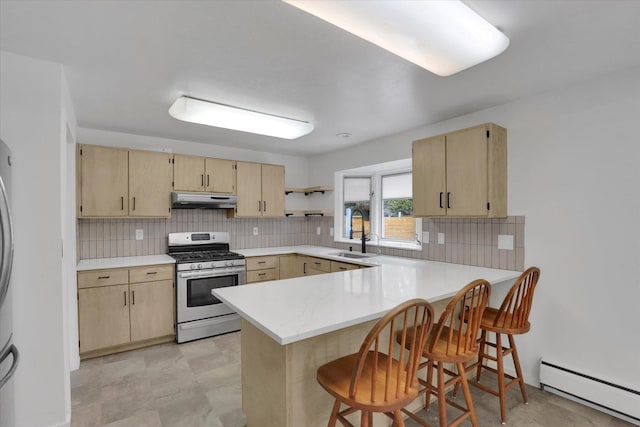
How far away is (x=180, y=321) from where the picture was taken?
3365mm

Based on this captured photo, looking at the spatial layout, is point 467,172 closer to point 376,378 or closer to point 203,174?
point 376,378

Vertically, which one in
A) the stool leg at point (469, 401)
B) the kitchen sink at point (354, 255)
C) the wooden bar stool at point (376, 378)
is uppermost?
the kitchen sink at point (354, 255)

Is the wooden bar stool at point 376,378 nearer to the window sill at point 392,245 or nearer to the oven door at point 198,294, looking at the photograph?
the window sill at point 392,245

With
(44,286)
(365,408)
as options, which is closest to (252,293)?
(365,408)

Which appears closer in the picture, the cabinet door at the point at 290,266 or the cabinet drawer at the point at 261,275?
the cabinet drawer at the point at 261,275

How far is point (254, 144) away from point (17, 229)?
276cm

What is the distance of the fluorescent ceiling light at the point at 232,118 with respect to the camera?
2.52 metres

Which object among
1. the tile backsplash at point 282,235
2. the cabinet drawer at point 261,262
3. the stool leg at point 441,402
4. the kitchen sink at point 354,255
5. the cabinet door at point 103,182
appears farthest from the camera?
the cabinet drawer at point 261,262

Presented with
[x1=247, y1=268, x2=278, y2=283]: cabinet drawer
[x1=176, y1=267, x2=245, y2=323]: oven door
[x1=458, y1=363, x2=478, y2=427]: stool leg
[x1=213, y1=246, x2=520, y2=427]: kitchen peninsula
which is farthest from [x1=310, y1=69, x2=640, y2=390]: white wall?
[x1=176, y1=267, x2=245, y2=323]: oven door

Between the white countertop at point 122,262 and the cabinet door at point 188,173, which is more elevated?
the cabinet door at point 188,173

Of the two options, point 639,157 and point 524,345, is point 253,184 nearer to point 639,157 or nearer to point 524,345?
point 524,345

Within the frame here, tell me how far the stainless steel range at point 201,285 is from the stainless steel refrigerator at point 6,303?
1656mm

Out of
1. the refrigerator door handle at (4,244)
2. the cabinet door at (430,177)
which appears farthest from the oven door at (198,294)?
the cabinet door at (430,177)

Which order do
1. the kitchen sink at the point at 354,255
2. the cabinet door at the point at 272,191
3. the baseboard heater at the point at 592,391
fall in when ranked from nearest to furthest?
1. the baseboard heater at the point at 592,391
2. the kitchen sink at the point at 354,255
3. the cabinet door at the point at 272,191
